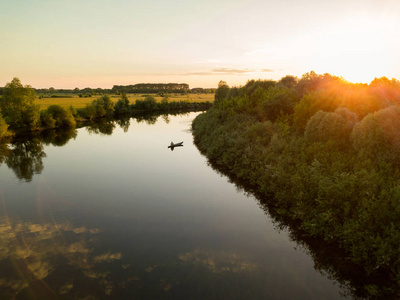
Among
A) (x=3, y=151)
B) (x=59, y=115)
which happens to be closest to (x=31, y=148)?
(x=3, y=151)

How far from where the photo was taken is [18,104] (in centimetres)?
6159

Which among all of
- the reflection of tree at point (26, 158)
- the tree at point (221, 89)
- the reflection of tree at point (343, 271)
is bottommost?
the reflection of tree at point (343, 271)

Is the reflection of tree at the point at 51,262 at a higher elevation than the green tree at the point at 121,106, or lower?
lower

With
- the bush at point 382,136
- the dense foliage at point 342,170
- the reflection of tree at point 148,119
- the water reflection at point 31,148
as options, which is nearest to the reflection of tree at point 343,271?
the dense foliage at point 342,170

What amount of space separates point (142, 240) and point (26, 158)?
124 ft

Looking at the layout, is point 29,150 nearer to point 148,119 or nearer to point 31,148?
point 31,148

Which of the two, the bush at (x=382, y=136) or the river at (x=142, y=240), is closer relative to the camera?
the river at (x=142, y=240)

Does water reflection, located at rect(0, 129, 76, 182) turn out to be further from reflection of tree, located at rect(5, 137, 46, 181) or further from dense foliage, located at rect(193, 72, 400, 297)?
dense foliage, located at rect(193, 72, 400, 297)

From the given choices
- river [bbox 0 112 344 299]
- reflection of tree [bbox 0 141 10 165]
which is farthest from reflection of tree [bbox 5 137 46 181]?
river [bbox 0 112 344 299]

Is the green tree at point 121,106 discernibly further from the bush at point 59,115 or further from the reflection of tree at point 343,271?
the reflection of tree at point 343,271

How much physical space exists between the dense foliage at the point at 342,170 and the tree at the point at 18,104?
5814cm

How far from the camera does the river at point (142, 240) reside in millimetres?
14328

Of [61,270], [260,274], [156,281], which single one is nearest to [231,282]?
[260,274]

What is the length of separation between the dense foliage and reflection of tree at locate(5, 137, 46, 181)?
30982 mm
